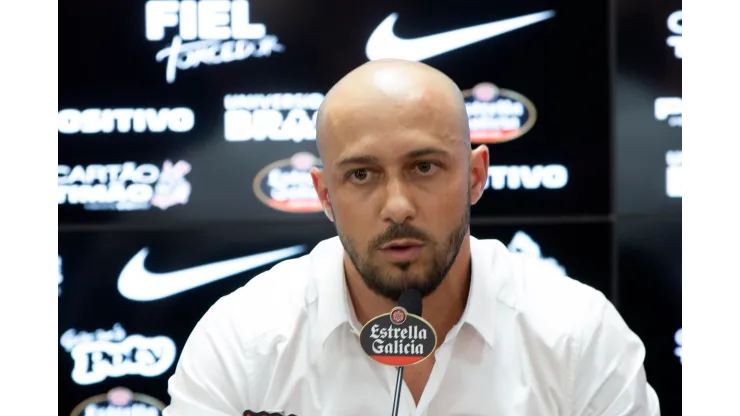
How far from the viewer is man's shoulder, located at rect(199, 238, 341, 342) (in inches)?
75.5

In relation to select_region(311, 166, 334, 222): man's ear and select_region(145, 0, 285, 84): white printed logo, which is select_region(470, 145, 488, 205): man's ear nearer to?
select_region(311, 166, 334, 222): man's ear

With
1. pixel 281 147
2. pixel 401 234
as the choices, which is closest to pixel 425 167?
pixel 401 234

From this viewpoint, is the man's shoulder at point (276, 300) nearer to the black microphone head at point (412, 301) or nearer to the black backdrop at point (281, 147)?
the black microphone head at point (412, 301)

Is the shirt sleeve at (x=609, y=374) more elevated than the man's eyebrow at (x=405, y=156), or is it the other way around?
the man's eyebrow at (x=405, y=156)

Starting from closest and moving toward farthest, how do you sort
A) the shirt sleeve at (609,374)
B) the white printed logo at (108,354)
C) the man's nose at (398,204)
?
the man's nose at (398,204) < the shirt sleeve at (609,374) < the white printed logo at (108,354)

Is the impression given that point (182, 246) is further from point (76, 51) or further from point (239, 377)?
point (239, 377)

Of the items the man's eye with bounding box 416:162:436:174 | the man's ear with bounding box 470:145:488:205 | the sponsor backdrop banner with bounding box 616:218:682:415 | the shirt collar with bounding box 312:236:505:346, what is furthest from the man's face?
the sponsor backdrop banner with bounding box 616:218:682:415

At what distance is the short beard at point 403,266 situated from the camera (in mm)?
1618

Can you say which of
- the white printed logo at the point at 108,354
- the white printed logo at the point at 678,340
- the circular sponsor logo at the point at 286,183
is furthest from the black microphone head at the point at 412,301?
the white printed logo at the point at 678,340

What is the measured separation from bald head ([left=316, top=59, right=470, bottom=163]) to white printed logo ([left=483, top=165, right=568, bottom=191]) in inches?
68.1

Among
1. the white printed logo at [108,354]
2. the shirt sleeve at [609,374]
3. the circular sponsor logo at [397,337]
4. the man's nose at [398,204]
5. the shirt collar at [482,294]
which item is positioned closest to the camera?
the circular sponsor logo at [397,337]

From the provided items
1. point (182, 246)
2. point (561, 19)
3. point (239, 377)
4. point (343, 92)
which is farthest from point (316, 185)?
point (561, 19)

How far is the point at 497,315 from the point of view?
1904 millimetres

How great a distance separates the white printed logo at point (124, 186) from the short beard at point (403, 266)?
1897 millimetres
